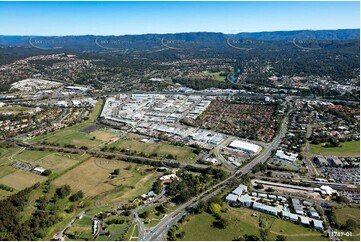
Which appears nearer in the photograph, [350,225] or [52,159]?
[350,225]

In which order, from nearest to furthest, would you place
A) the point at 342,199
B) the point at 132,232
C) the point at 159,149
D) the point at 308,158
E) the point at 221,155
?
1. the point at 132,232
2. the point at 342,199
3. the point at 308,158
4. the point at 221,155
5. the point at 159,149

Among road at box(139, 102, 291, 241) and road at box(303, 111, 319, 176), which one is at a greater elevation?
road at box(139, 102, 291, 241)

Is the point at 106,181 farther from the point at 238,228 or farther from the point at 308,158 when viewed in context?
the point at 308,158

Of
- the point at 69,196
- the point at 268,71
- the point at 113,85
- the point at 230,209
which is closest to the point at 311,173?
the point at 230,209

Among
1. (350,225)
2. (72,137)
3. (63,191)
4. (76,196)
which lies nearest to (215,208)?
(350,225)

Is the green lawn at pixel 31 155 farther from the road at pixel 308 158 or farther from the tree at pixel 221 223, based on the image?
the road at pixel 308 158

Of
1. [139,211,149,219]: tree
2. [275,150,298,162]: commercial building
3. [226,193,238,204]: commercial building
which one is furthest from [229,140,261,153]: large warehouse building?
[139,211,149,219]: tree

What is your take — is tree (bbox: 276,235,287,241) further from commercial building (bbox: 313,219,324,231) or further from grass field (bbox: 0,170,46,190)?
grass field (bbox: 0,170,46,190)
